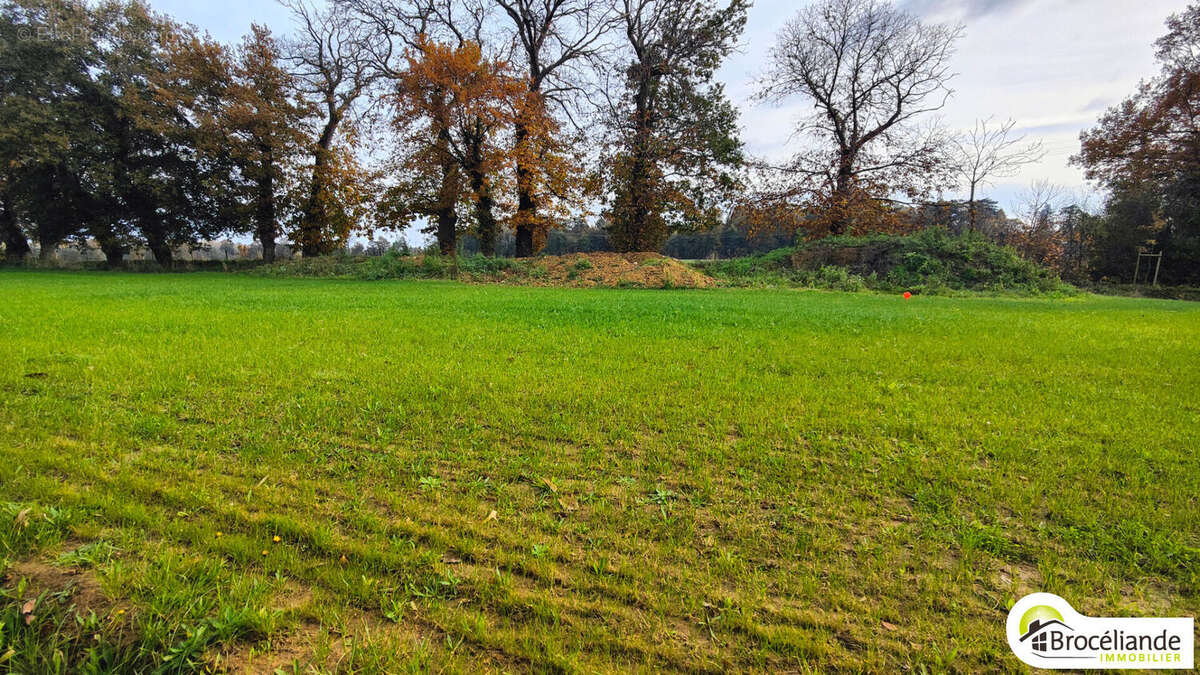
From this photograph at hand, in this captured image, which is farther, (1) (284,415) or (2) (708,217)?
(2) (708,217)

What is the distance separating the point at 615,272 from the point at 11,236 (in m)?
34.2

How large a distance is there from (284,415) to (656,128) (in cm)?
2375

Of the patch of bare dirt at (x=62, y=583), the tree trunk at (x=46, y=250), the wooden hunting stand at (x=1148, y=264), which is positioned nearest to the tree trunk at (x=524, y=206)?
the patch of bare dirt at (x=62, y=583)

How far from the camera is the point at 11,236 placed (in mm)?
26062

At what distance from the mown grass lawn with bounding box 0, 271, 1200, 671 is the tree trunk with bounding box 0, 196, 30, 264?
1338 inches

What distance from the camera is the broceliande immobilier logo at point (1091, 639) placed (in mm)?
1541

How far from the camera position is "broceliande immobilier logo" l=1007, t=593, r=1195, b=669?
5.06ft

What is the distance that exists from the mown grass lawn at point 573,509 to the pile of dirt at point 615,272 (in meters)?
14.0

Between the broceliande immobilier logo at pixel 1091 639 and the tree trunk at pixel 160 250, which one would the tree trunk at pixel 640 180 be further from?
the tree trunk at pixel 160 250

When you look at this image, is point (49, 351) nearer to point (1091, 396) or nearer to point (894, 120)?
point (1091, 396)

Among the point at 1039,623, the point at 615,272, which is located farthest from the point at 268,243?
the point at 1039,623

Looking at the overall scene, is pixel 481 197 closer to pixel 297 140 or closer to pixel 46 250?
pixel 297 140

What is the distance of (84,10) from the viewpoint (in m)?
24.7

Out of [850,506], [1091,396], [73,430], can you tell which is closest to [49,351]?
[73,430]
